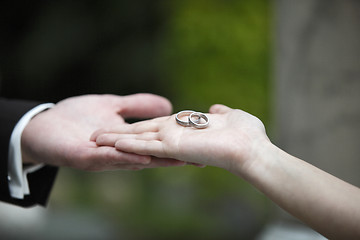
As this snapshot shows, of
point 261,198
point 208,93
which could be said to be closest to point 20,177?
point 208,93

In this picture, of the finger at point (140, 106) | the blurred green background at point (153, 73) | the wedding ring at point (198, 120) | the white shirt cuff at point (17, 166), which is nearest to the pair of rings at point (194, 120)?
the wedding ring at point (198, 120)

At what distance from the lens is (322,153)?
1833 mm

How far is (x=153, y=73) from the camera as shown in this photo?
355cm

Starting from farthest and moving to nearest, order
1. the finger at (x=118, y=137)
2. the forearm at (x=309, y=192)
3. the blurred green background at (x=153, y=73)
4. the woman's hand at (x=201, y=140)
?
the blurred green background at (x=153, y=73)
the finger at (x=118, y=137)
the woman's hand at (x=201, y=140)
the forearm at (x=309, y=192)

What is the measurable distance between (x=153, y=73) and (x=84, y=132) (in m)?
2.40

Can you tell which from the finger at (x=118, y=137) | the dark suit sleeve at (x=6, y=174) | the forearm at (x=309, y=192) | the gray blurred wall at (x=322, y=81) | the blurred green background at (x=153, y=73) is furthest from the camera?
the blurred green background at (x=153, y=73)

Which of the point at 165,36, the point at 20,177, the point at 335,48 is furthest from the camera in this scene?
the point at 165,36

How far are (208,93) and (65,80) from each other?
136cm

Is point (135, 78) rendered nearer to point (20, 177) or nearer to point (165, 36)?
point (165, 36)

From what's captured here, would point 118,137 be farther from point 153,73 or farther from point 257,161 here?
Result: point 153,73

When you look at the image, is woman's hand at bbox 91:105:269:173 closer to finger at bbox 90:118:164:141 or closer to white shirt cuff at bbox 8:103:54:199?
finger at bbox 90:118:164:141

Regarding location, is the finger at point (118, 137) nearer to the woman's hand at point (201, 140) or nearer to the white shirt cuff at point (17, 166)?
the woman's hand at point (201, 140)

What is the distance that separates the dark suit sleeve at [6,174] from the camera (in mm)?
1224

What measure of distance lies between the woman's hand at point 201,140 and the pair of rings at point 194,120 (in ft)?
0.04
